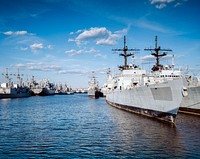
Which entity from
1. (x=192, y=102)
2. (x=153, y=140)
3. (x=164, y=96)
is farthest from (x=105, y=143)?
(x=192, y=102)

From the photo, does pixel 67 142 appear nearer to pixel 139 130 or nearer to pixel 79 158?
pixel 79 158

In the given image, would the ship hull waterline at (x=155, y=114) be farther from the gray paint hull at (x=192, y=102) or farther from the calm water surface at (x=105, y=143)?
the gray paint hull at (x=192, y=102)

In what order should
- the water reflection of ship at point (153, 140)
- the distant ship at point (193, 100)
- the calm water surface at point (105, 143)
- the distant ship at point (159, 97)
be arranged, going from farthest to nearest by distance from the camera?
the distant ship at point (193, 100), the distant ship at point (159, 97), the water reflection of ship at point (153, 140), the calm water surface at point (105, 143)

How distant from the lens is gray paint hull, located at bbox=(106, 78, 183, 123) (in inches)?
792

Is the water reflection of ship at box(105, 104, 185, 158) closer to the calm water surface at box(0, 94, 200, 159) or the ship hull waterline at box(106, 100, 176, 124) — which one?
the calm water surface at box(0, 94, 200, 159)

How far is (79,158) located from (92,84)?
112 m

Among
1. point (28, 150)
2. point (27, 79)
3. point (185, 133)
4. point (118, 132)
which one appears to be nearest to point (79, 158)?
point (28, 150)

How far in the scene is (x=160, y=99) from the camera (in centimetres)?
2259

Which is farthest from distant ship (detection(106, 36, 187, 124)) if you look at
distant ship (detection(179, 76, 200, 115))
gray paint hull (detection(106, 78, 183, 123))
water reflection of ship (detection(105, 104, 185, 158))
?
distant ship (detection(179, 76, 200, 115))

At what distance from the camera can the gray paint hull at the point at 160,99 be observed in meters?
20.1

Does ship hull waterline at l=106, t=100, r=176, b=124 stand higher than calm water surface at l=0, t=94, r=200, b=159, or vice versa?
ship hull waterline at l=106, t=100, r=176, b=124

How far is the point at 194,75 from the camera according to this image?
105ft

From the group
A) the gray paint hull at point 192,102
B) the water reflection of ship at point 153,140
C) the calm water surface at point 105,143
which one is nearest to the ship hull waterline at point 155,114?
the water reflection of ship at point 153,140

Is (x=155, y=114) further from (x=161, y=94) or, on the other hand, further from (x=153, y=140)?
(x=153, y=140)
